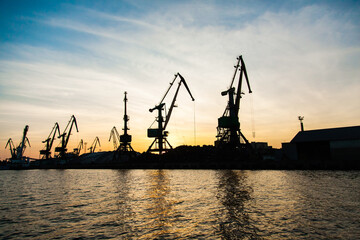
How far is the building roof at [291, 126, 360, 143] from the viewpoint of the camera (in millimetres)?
49125

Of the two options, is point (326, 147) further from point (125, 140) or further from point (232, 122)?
point (125, 140)

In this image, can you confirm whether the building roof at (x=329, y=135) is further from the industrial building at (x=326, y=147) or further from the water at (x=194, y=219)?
the water at (x=194, y=219)

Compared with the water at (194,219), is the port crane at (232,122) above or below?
above

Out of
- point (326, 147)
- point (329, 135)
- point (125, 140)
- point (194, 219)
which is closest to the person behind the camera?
point (194, 219)

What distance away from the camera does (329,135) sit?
52.7 m

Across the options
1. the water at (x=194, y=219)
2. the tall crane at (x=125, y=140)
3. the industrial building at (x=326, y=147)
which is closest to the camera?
the water at (x=194, y=219)

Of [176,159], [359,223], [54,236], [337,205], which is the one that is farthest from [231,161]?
[54,236]

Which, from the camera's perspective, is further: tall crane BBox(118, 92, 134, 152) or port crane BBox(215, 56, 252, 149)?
tall crane BBox(118, 92, 134, 152)

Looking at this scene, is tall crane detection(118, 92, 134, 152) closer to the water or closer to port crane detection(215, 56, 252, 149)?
port crane detection(215, 56, 252, 149)

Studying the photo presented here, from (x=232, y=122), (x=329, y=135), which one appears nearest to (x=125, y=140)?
(x=232, y=122)

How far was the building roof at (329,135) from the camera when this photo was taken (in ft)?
161

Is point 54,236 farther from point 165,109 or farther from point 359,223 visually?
point 165,109

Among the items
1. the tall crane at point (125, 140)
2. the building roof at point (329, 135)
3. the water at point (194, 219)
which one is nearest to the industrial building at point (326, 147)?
the building roof at point (329, 135)

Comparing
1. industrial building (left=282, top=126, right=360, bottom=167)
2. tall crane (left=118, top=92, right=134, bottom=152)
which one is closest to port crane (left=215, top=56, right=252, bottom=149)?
industrial building (left=282, top=126, right=360, bottom=167)
